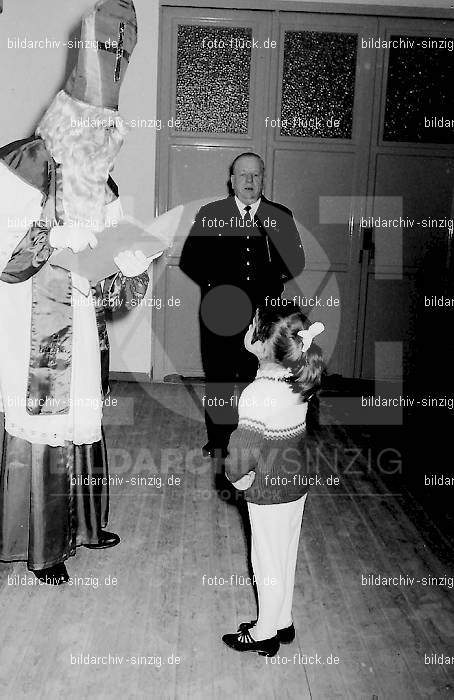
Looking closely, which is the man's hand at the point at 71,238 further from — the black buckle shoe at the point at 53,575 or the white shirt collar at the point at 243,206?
the white shirt collar at the point at 243,206

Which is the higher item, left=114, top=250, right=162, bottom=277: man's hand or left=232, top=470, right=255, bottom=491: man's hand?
left=114, top=250, right=162, bottom=277: man's hand

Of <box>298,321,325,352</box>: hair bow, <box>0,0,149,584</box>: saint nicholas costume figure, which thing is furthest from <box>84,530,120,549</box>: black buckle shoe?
<box>298,321,325,352</box>: hair bow

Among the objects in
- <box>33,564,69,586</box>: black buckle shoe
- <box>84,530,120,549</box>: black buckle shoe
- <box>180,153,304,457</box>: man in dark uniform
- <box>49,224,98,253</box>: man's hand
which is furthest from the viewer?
<box>180,153,304,457</box>: man in dark uniform

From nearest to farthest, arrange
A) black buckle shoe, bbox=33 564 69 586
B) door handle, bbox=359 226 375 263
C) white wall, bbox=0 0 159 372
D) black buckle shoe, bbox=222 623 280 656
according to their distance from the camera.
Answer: black buckle shoe, bbox=222 623 280 656
black buckle shoe, bbox=33 564 69 586
white wall, bbox=0 0 159 372
door handle, bbox=359 226 375 263

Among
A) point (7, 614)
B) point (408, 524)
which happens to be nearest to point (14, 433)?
point (7, 614)

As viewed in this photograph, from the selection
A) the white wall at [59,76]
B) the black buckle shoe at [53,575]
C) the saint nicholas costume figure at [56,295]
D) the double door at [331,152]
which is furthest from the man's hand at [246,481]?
the white wall at [59,76]

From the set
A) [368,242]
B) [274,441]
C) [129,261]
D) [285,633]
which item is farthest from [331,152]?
[285,633]

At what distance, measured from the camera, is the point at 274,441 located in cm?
193

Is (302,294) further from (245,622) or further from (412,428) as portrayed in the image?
(245,622)

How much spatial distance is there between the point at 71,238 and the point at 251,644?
1.34 meters

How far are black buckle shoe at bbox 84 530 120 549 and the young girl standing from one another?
0.85 metres

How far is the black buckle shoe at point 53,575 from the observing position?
241cm

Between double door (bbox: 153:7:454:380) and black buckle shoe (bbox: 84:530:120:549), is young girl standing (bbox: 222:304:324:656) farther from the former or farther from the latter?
double door (bbox: 153:7:454:380)

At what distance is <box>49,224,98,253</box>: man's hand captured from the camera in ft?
7.16
